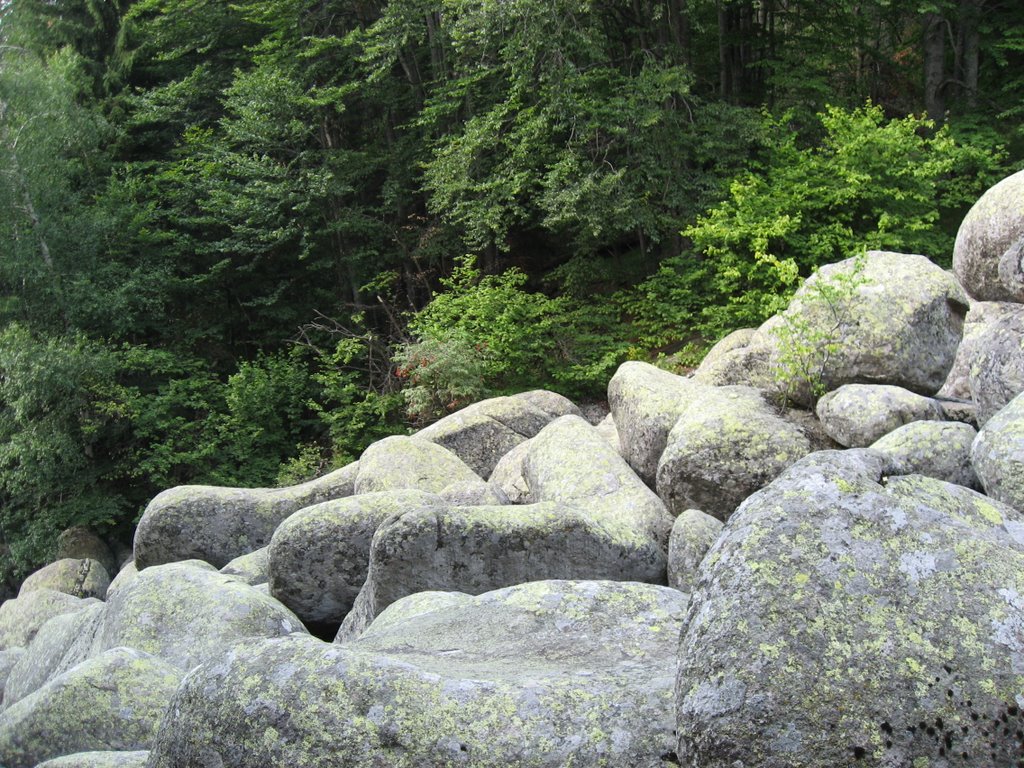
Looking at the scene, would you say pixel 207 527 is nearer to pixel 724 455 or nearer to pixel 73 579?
pixel 724 455

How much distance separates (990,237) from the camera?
10.0m

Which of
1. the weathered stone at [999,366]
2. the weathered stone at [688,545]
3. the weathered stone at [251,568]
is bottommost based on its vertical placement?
the weathered stone at [251,568]

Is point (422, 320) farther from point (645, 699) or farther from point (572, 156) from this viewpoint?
point (645, 699)

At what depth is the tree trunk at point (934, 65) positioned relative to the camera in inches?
786

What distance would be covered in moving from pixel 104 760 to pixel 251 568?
5284mm

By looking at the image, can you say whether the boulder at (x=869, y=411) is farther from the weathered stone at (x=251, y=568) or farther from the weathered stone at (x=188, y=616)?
the weathered stone at (x=251, y=568)

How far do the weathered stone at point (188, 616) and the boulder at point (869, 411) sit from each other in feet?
16.0

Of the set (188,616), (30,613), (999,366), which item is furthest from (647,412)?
(30,613)

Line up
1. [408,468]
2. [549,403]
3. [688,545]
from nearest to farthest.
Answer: [688,545]
[408,468]
[549,403]

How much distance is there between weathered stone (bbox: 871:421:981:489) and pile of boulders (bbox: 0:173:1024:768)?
2 centimetres

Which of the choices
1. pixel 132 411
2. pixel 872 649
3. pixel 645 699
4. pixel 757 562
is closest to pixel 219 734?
pixel 645 699

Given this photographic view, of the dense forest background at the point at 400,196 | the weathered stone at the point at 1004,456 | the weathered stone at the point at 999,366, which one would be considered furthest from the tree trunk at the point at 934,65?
the weathered stone at the point at 1004,456

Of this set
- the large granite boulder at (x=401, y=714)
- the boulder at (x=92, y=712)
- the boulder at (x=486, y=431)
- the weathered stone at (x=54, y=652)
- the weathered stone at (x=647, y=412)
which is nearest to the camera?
the large granite boulder at (x=401, y=714)

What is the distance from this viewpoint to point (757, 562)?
2902mm
